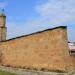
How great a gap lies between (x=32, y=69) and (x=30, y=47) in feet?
5.94

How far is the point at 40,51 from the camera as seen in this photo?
21047 mm

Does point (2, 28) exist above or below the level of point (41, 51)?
above

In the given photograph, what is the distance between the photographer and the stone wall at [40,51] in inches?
741

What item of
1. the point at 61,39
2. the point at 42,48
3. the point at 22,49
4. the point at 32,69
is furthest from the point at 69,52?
the point at 22,49

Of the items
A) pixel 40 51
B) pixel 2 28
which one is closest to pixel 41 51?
pixel 40 51

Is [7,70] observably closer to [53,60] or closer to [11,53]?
[11,53]

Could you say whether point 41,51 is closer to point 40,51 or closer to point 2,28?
point 40,51

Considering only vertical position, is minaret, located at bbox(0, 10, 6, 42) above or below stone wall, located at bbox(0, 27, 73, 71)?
above

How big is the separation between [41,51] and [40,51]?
146mm

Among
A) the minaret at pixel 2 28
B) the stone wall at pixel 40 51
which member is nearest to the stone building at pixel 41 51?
the stone wall at pixel 40 51

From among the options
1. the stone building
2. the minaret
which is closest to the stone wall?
the stone building

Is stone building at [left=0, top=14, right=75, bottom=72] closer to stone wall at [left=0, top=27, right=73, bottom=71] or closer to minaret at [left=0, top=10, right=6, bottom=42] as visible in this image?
stone wall at [left=0, top=27, right=73, bottom=71]

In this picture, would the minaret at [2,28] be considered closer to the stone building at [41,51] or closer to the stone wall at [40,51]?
the stone building at [41,51]

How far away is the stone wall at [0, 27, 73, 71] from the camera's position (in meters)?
18.8
